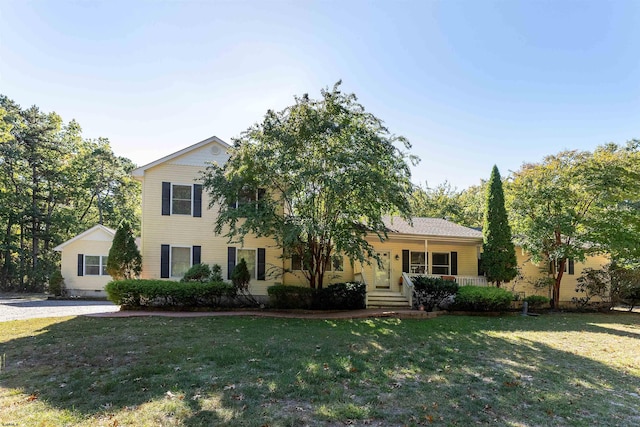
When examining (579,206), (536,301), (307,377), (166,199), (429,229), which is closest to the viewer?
(307,377)

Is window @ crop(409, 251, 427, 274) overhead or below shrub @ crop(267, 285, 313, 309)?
overhead

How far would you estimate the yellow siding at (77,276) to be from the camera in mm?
20438

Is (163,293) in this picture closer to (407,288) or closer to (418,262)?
(407,288)

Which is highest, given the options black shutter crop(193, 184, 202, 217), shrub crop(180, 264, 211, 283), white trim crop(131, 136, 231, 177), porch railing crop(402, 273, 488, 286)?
white trim crop(131, 136, 231, 177)

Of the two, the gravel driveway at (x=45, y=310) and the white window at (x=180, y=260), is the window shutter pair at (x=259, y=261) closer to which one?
the white window at (x=180, y=260)

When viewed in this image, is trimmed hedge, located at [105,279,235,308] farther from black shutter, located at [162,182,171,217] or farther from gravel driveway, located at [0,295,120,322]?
black shutter, located at [162,182,171,217]

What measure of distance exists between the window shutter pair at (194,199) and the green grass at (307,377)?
230 inches

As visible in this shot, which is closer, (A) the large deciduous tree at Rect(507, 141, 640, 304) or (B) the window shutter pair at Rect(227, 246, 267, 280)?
(A) the large deciduous tree at Rect(507, 141, 640, 304)

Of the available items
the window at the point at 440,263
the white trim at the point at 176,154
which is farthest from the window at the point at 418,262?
the white trim at the point at 176,154

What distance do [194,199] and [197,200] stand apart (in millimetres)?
130

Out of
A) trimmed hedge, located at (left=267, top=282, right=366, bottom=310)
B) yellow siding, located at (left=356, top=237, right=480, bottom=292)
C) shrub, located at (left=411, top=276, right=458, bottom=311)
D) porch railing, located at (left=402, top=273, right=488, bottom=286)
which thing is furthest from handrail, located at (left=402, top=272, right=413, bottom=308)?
trimmed hedge, located at (left=267, top=282, right=366, bottom=310)

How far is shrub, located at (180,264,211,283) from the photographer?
13.7 metres

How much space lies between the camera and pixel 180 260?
14.5 m

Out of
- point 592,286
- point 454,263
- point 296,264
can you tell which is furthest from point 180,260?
point 592,286
